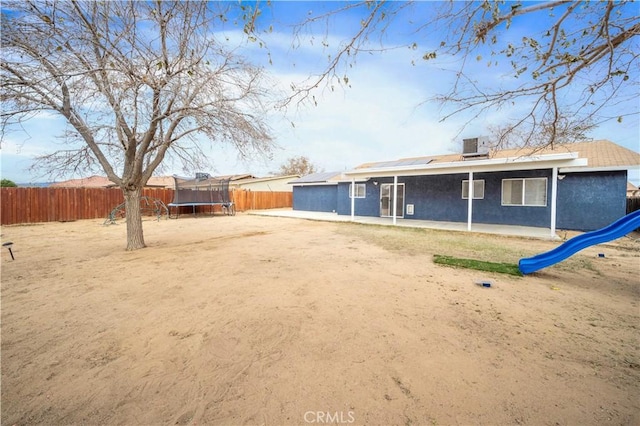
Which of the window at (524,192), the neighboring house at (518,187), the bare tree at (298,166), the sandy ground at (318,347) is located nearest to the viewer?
the sandy ground at (318,347)

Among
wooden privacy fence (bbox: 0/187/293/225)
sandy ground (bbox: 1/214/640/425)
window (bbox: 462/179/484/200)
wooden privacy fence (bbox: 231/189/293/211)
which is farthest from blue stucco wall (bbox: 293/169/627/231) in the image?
wooden privacy fence (bbox: 0/187/293/225)

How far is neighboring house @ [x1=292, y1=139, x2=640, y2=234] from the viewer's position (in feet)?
31.3

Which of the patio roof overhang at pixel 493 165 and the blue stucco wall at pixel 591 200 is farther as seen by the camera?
the blue stucco wall at pixel 591 200

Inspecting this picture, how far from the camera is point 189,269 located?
534 centimetres

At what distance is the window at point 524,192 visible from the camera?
416 inches

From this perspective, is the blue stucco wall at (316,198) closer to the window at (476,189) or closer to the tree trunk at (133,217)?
the window at (476,189)

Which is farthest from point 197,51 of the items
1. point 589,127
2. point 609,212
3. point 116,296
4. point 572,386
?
point 609,212

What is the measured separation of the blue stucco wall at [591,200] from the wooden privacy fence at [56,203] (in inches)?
866

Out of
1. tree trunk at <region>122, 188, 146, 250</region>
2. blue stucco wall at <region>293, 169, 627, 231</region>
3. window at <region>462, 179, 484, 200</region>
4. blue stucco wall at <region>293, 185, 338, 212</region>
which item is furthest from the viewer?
blue stucco wall at <region>293, 185, 338, 212</region>

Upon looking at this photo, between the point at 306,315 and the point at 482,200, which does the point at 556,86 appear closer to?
the point at 306,315

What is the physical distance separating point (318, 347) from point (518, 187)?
11.9 metres

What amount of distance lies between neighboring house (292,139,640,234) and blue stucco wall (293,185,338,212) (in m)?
4.42

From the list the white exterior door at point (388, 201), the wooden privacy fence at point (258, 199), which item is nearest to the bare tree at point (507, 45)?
the white exterior door at point (388, 201)

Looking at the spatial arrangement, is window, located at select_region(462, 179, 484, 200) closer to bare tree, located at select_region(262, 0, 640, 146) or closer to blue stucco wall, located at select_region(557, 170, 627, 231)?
blue stucco wall, located at select_region(557, 170, 627, 231)
